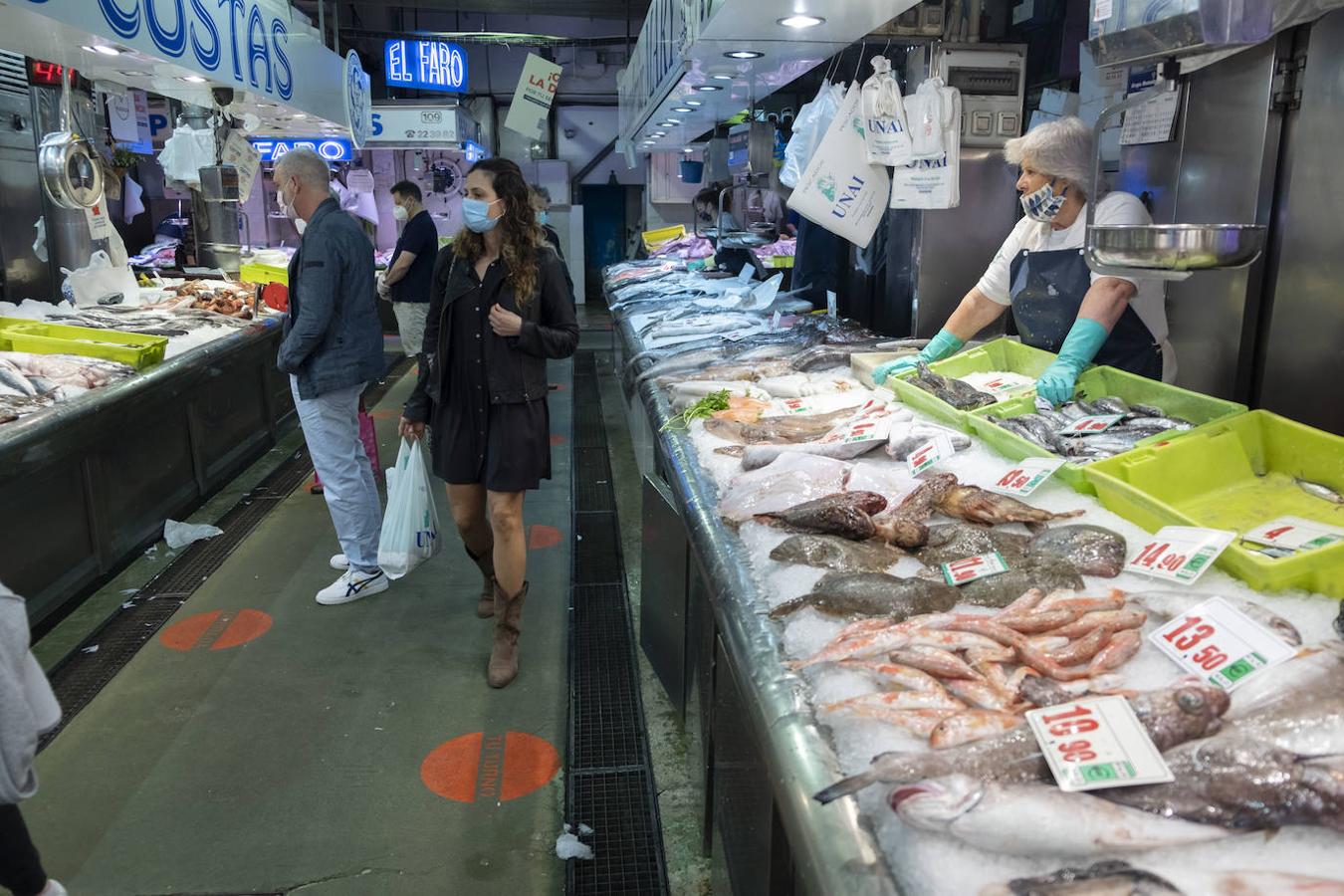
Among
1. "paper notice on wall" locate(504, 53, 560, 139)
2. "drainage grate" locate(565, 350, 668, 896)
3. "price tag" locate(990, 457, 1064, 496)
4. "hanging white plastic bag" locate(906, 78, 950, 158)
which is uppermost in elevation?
"paper notice on wall" locate(504, 53, 560, 139)

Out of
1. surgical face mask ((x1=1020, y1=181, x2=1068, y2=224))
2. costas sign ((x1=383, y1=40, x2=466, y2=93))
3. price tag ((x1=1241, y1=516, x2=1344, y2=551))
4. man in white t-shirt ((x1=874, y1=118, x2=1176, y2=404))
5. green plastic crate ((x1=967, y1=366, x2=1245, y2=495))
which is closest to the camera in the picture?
price tag ((x1=1241, y1=516, x2=1344, y2=551))

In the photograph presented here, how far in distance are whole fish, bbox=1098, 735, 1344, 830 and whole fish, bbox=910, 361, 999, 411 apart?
2.13 m

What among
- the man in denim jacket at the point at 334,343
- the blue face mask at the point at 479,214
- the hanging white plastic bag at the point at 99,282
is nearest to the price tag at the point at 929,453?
the blue face mask at the point at 479,214

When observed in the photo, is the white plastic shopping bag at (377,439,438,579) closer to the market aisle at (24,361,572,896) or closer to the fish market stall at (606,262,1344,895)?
the market aisle at (24,361,572,896)

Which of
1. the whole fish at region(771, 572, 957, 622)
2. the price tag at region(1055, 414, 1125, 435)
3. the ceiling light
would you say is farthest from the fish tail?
the ceiling light

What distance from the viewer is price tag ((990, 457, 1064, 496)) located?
2.58m

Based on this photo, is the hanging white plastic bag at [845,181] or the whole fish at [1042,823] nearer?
the whole fish at [1042,823]

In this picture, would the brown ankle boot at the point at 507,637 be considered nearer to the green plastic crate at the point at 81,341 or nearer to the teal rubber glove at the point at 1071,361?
the teal rubber glove at the point at 1071,361

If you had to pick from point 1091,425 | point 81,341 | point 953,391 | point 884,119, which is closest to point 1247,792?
point 1091,425

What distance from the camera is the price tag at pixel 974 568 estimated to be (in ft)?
7.08

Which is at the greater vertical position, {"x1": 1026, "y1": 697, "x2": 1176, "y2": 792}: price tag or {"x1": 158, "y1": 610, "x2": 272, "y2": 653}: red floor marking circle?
{"x1": 1026, "y1": 697, "x2": 1176, "y2": 792}: price tag

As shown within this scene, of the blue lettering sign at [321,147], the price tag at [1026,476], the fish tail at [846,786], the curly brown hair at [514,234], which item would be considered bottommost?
the fish tail at [846,786]

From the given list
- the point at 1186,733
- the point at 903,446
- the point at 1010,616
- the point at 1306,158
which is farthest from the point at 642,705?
the point at 1306,158

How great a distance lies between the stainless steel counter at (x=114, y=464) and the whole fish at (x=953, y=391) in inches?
146
